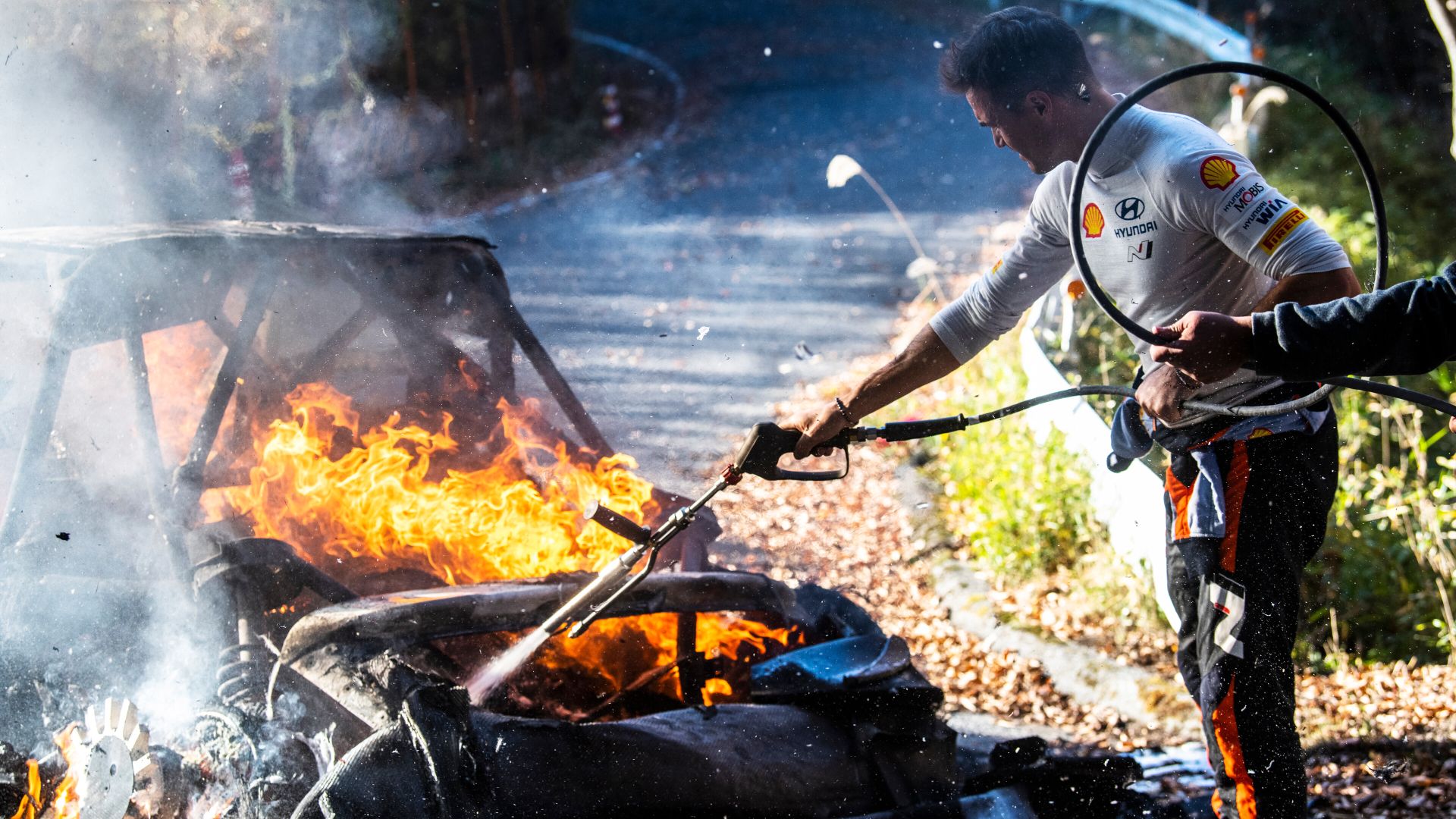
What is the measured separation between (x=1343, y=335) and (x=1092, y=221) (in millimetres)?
1038

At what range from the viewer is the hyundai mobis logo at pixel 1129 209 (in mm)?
3301

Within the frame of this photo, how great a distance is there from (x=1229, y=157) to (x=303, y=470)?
3.72m

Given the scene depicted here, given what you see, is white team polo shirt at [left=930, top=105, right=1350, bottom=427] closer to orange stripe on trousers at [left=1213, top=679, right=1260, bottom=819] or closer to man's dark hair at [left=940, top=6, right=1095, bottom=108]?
man's dark hair at [left=940, top=6, right=1095, bottom=108]

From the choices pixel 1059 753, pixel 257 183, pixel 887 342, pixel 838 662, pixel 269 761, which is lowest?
pixel 1059 753

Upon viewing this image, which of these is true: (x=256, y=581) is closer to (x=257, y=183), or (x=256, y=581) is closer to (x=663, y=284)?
(x=257, y=183)

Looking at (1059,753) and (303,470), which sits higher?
(303,470)

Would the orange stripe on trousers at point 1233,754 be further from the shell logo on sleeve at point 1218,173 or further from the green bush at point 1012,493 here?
the green bush at point 1012,493

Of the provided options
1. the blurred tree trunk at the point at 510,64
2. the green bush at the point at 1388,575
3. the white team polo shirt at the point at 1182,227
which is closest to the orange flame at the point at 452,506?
the white team polo shirt at the point at 1182,227

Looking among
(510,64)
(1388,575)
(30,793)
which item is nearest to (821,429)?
(30,793)

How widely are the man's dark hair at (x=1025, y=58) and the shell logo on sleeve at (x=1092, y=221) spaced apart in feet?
1.22

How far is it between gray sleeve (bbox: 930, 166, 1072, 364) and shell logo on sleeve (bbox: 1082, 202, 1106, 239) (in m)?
0.15

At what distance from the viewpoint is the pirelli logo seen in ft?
9.70

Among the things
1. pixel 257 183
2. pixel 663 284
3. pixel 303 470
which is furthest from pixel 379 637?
pixel 663 284

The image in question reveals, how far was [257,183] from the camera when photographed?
709cm
